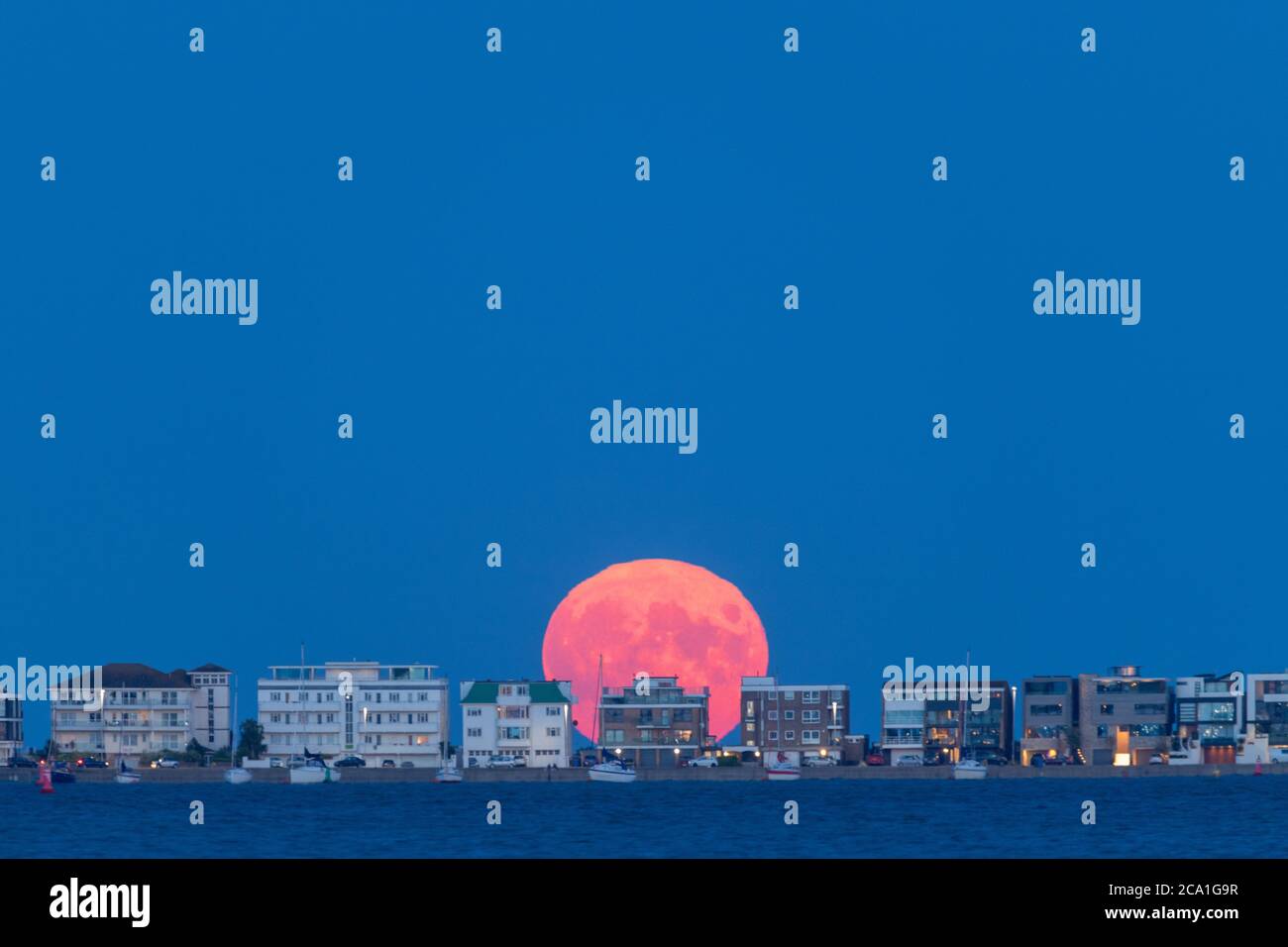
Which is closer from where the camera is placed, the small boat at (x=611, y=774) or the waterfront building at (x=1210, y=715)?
the small boat at (x=611, y=774)

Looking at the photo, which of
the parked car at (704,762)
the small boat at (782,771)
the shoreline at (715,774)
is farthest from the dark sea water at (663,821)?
the parked car at (704,762)

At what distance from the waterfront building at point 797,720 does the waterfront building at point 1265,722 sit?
28.0 metres

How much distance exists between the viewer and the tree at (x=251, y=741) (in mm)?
147625

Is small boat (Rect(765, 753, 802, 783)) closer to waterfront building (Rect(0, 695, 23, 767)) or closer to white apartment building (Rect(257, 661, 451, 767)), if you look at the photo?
white apartment building (Rect(257, 661, 451, 767))

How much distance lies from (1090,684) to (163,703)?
64.7 m

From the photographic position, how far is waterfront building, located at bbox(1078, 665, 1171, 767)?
470 ft

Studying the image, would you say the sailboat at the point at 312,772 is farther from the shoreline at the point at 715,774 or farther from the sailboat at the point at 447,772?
the sailboat at the point at 447,772

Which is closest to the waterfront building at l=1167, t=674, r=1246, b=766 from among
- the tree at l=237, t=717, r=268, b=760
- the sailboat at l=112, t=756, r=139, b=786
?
the tree at l=237, t=717, r=268, b=760

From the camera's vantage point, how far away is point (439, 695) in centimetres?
14012

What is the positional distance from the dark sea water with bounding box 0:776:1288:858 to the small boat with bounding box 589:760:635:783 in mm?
3536

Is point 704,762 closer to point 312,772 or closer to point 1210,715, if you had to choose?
point 312,772

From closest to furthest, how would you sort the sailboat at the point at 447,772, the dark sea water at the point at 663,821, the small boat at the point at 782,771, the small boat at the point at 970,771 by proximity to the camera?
the dark sea water at the point at 663,821, the sailboat at the point at 447,772, the small boat at the point at 782,771, the small boat at the point at 970,771

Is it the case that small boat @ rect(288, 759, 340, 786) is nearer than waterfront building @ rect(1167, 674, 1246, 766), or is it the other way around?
small boat @ rect(288, 759, 340, 786)
